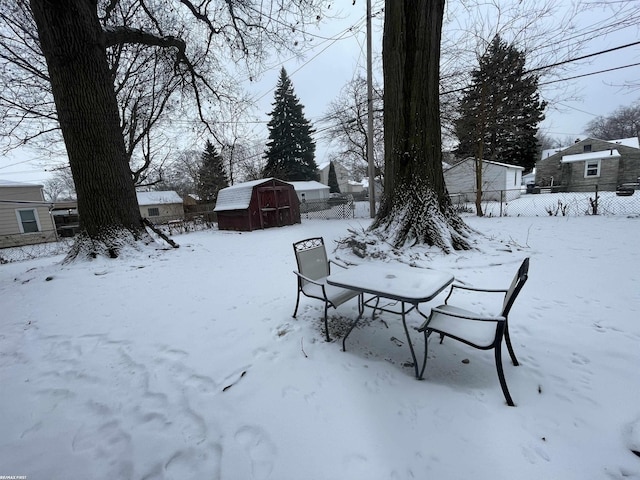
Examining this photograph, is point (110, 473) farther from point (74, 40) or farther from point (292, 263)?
point (74, 40)

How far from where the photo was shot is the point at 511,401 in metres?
1.85

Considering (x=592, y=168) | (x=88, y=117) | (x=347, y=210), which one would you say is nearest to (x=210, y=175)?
(x=347, y=210)

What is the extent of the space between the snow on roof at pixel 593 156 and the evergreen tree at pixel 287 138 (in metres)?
22.7

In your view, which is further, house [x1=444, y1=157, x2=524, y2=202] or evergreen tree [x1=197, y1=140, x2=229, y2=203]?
evergreen tree [x1=197, y1=140, x2=229, y2=203]

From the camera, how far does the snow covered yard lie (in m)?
1.53

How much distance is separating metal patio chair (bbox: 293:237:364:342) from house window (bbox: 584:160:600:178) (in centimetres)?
2872

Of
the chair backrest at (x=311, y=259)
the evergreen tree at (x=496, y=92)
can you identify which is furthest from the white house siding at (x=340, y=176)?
the chair backrest at (x=311, y=259)

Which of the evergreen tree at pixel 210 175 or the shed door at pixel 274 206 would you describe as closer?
the shed door at pixel 274 206

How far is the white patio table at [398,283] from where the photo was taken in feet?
7.11

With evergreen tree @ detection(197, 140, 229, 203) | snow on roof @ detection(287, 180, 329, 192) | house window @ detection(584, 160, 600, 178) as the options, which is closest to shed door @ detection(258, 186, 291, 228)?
snow on roof @ detection(287, 180, 329, 192)

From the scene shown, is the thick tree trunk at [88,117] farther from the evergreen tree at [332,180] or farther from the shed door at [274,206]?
the evergreen tree at [332,180]

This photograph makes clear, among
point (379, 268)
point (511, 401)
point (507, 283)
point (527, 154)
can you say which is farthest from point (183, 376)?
point (527, 154)

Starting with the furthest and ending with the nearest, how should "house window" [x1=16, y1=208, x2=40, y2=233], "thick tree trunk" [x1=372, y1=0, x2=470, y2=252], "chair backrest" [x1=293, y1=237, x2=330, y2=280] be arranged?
1. "house window" [x1=16, y1=208, x2=40, y2=233]
2. "thick tree trunk" [x1=372, y1=0, x2=470, y2=252]
3. "chair backrest" [x1=293, y1=237, x2=330, y2=280]

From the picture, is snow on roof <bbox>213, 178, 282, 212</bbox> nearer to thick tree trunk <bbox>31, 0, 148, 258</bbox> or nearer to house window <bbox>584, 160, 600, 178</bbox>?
thick tree trunk <bbox>31, 0, 148, 258</bbox>
